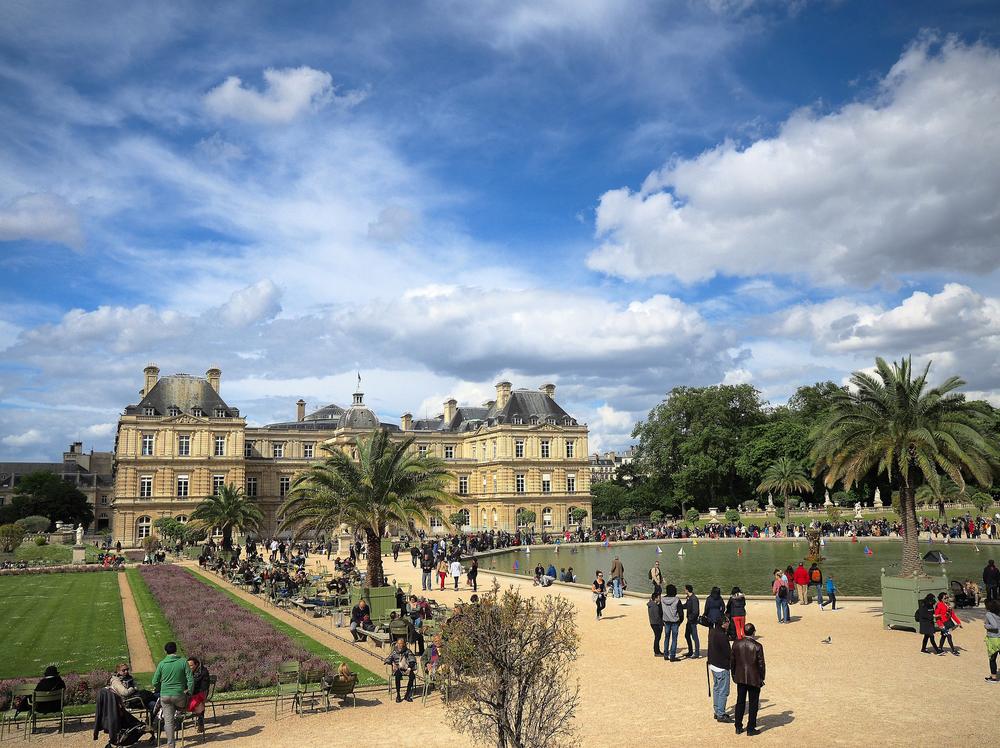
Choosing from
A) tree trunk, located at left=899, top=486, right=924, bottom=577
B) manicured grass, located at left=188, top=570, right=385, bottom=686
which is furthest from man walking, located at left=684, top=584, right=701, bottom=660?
tree trunk, located at left=899, top=486, right=924, bottom=577

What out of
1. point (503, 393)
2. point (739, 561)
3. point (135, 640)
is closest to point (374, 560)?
point (135, 640)

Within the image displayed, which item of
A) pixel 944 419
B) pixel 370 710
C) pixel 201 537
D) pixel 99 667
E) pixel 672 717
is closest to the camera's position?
pixel 672 717

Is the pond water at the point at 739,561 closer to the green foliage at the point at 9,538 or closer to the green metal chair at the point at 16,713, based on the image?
the green metal chair at the point at 16,713

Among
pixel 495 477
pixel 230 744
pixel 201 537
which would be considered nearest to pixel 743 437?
pixel 495 477

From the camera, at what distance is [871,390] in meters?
21.5

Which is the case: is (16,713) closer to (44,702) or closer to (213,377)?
(44,702)

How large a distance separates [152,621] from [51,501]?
2555 inches

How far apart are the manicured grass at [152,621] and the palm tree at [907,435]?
17.8 m

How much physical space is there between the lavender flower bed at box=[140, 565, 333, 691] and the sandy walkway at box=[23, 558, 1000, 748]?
1197mm

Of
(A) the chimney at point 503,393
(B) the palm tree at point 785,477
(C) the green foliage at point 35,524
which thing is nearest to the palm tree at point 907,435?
(B) the palm tree at point 785,477

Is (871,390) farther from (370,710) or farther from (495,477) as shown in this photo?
(495,477)

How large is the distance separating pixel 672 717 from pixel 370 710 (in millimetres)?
5084

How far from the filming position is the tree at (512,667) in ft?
26.7

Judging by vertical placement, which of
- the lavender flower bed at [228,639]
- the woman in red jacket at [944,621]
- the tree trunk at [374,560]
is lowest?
the lavender flower bed at [228,639]
